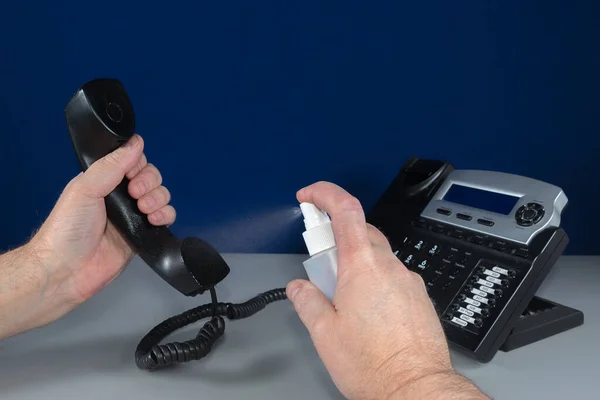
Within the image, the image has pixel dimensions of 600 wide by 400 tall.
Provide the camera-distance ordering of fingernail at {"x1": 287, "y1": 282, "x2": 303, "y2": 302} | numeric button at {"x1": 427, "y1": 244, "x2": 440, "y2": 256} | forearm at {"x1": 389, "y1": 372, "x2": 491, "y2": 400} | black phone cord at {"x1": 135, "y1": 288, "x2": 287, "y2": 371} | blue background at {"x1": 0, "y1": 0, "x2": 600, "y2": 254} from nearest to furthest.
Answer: forearm at {"x1": 389, "y1": 372, "x2": 491, "y2": 400}, fingernail at {"x1": 287, "y1": 282, "x2": 303, "y2": 302}, black phone cord at {"x1": 135, "y1": 288, "x2": 287, "y2": 371}, numeric button at {"x1": 427, "y1": 244, "x2": 440, "y2": 256}, blue background at {"x1": 0, "y1": 0, "x2": 600, "y2": 254}

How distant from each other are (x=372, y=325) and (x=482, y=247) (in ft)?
1.04

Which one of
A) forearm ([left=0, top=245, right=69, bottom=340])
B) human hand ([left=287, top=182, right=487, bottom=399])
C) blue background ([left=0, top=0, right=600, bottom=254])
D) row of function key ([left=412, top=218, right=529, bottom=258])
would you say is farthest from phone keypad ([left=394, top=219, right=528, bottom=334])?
forearm ([left=0, top=245, right=69, bottom=340])

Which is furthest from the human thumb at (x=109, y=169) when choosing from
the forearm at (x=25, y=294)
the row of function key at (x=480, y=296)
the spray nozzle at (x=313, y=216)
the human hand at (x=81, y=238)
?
the row of function key at (x=480, y=296)

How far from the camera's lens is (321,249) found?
0.57 metres

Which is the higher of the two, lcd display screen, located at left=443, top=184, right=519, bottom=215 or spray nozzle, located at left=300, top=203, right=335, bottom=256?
spray nozzle, located at left=300, top=203, right=335, bottom=256

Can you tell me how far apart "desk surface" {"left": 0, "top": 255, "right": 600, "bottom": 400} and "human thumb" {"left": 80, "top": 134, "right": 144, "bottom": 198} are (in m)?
0.19

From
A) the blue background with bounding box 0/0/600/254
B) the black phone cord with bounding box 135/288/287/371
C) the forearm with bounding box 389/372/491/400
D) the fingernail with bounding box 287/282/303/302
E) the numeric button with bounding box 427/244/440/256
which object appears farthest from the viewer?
the blue background with bounding box 0/0/600/254

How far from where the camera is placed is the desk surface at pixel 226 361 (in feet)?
2.23

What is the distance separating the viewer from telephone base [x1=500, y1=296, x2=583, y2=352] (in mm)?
759

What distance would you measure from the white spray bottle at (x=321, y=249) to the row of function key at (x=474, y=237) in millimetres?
290

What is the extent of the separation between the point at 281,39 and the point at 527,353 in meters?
0.64

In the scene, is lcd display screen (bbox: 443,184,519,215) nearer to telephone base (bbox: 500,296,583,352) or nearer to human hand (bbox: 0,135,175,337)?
telephone base (bbox: 500,296,583,352)

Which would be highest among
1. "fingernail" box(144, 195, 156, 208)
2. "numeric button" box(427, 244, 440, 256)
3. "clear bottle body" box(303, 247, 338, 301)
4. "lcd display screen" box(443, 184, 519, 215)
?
"fingernail" box(144, 195, 156, 208)

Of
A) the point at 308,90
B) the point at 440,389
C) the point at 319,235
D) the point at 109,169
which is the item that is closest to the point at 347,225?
the point at 319,235
